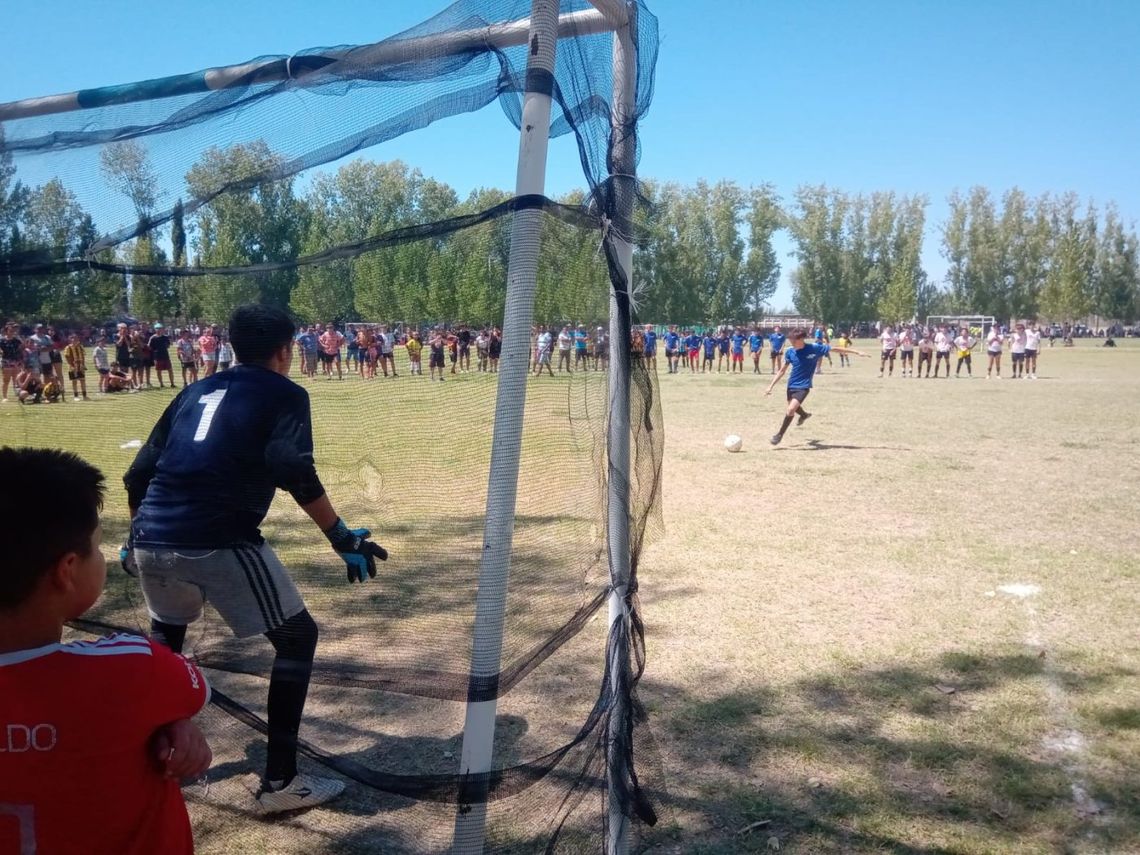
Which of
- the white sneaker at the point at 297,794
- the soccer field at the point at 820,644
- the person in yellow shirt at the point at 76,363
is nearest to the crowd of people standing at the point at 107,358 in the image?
the person in yellow shirt at the point at 76,363

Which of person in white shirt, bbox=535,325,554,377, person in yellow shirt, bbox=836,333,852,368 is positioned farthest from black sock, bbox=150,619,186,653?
person in yellow shirt, bbox=836,333,852,368

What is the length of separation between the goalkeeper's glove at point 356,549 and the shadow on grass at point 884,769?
58.5 inches

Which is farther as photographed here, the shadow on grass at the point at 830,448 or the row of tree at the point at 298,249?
the shadow on grass at the point at 830,448

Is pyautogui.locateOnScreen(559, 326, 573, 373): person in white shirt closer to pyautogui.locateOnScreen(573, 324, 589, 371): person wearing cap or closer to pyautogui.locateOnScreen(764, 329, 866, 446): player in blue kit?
pyautogui.locateOnScreen(573, 324, 589, 371): person wearing cap

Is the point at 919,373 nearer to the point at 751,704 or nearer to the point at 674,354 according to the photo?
the point at 674,354

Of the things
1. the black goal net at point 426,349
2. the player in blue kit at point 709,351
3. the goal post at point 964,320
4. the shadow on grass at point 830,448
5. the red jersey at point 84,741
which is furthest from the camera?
the goal post at point 964,320

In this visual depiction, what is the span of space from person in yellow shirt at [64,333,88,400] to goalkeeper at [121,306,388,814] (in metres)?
0.32

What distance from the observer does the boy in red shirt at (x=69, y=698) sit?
57.3 inches

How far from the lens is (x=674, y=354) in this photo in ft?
115

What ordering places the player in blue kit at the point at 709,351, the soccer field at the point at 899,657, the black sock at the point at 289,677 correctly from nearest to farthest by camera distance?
the black sock at the point at 289,677 → the soccer field at the point at 899,657 → the player in blue kit at the point at 709,351

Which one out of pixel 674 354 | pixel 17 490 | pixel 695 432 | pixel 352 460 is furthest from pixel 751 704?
pixel 674 354

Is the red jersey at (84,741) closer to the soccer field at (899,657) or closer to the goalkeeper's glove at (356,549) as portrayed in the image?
the goalkeeper's glove at (356,549)

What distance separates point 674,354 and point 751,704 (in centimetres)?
3144

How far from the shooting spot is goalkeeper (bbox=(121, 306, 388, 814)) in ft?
8.50
